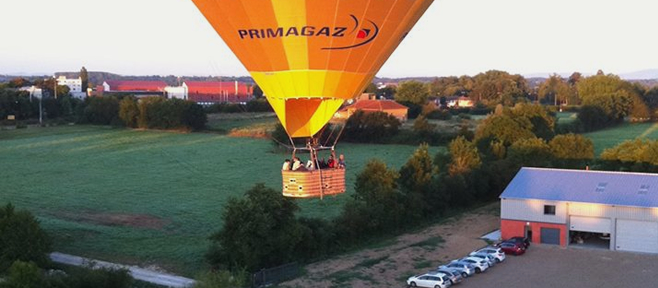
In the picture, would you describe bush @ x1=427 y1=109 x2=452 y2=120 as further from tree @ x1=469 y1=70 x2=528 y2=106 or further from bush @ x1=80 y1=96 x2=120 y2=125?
tree @ x1=469 y1=70 x2=528 y2=106

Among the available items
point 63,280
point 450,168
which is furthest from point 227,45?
point 450,168

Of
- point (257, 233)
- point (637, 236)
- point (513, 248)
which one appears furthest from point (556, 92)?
point (257, 233)

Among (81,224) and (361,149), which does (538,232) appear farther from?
(361,149)

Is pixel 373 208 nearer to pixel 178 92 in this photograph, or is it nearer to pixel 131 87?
pixel 178 92

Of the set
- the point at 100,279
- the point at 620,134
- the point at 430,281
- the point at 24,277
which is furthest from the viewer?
the point at 620,134

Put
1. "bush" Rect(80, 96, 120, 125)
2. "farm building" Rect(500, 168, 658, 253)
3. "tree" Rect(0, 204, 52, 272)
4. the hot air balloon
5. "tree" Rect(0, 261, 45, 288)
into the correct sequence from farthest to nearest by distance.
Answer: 1. "bush" Rect(80, 96, 120, 125)
2. "farm building" Rect(500, 168, 658, 253)
3. "tree" Rect(0, 204, 52, 272)
4. the hot air balloon
5. "tree" Rect(0, 261, 45, 288)

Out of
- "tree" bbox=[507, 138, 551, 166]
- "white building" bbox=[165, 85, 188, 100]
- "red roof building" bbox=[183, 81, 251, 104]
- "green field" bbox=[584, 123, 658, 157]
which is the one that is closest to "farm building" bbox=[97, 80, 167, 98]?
"white building" bbox=[165, 85, 188, 100]
